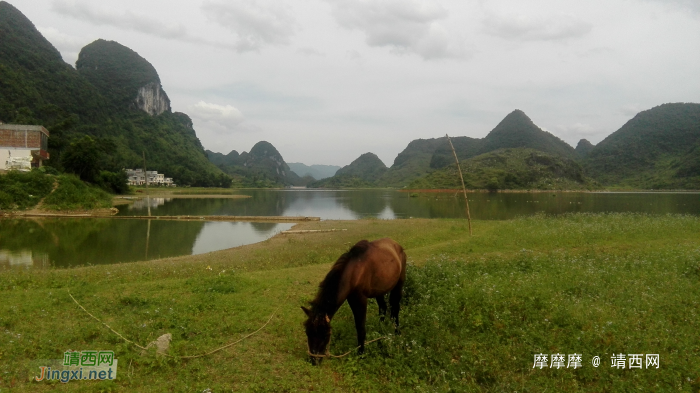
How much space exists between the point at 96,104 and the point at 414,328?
439 feet

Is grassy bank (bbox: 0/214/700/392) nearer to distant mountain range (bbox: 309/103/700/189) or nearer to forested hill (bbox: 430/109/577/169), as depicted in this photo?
distant mountain range (bbox: 309/103/700/189)

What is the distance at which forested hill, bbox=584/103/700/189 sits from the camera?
109 meters

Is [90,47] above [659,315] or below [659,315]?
above

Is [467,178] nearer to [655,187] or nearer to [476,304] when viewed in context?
[655,187]

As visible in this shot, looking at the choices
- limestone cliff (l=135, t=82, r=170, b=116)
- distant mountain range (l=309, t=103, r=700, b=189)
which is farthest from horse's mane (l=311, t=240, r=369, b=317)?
limestone cliff (l=135, t=82, r=170, b=116)

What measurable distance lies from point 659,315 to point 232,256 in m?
16.0

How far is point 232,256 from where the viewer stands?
1759cm

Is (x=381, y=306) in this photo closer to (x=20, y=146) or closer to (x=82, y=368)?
(x=82, y=368)

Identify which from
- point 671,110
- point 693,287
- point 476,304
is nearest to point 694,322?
point 693,287

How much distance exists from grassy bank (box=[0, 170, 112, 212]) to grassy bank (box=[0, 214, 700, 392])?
34.7 metres

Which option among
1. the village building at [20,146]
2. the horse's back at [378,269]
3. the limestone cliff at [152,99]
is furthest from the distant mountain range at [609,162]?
the limestone cliff at [152,99]

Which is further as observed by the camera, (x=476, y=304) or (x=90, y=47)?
(x=90, y=47)

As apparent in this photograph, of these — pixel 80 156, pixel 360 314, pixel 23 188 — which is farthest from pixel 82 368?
pixel 80 156

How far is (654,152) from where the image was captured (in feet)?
436
